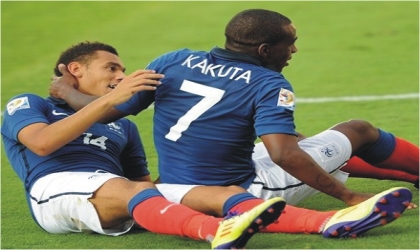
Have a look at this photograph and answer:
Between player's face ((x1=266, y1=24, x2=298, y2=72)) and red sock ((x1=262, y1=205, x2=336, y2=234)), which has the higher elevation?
player's face ((x1=266, y1=24, x2=298, y2=72))

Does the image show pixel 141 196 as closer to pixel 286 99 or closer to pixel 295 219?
pixel 295 219

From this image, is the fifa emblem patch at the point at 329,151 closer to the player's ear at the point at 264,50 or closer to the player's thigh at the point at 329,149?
the player's thigh at the point at 329,149

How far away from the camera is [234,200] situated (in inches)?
209

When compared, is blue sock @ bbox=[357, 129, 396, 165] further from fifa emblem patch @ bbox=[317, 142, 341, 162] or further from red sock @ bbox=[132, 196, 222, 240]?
red sock @ bbox=[132, 196, 222, 240]

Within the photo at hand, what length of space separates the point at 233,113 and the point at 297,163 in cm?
46

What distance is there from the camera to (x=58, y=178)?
576cm

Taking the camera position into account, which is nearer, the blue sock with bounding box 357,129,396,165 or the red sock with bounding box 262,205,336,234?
the red sock with bounding box 262,205,336,234

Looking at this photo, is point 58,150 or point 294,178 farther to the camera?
point 58,150

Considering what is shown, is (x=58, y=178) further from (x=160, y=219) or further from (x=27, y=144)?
(x=160, y=219)

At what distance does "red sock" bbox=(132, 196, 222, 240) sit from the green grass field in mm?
162

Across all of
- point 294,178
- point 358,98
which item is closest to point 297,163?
point 294,178

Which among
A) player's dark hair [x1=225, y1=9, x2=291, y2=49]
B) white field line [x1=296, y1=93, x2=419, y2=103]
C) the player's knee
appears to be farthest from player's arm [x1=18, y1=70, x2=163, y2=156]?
white field line [x1=296, y1=93, x2=419, y2=103]

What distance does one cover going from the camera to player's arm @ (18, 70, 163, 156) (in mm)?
5520

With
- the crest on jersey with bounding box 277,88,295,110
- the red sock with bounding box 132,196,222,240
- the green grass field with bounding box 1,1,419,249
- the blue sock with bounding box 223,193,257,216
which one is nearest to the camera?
the red sock with bounding box 132,196,222,240
